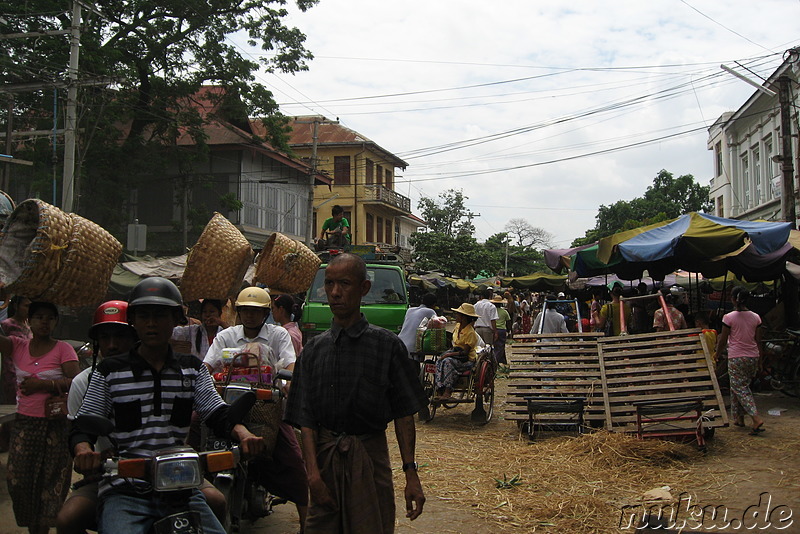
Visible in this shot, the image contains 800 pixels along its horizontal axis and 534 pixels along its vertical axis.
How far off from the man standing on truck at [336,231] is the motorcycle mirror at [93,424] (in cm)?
1008

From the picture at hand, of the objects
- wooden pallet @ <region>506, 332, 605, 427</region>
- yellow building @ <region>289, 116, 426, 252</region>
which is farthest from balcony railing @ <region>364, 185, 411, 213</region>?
wooden pallet @ <region>506, 332, 605, 427</region>

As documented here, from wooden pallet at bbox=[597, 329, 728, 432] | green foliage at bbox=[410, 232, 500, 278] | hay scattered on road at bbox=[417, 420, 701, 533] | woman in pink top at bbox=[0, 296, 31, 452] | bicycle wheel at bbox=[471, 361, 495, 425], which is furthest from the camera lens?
green foliage at bbox=[410, 232, 500, 278]

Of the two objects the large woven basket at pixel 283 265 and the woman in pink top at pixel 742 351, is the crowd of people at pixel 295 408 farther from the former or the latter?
the woman in pink top at pixel 742 351

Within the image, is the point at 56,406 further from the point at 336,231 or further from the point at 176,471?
the point at 336,231

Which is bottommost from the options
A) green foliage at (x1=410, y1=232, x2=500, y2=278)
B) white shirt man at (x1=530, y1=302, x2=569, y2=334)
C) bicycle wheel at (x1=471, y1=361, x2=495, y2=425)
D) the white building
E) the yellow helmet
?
bicycle wheel at (x1=471, y1=361, x2=495, y2=425)

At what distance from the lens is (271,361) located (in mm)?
5215

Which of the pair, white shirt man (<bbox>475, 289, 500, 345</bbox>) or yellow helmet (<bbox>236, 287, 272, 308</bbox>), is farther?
white shirt man (<bbox>475, 289, 500, 345</bbox>)

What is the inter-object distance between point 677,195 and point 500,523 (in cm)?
5841

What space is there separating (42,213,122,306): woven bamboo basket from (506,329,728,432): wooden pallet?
5597 millimetres

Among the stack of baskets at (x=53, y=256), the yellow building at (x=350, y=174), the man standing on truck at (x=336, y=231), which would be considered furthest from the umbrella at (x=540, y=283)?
the stack of baskets at (x=53, y=256)

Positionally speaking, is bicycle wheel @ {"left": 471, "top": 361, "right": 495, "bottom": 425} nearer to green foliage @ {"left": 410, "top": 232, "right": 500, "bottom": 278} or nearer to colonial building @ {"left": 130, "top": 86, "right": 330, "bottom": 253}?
colonial building @ {"left": 130, "top": 86, "right": 330, "bottom": 253}

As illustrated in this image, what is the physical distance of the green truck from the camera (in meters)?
12.7

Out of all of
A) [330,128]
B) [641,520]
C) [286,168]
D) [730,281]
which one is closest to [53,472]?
[641,520]

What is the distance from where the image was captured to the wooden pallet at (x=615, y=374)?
27.8ft
